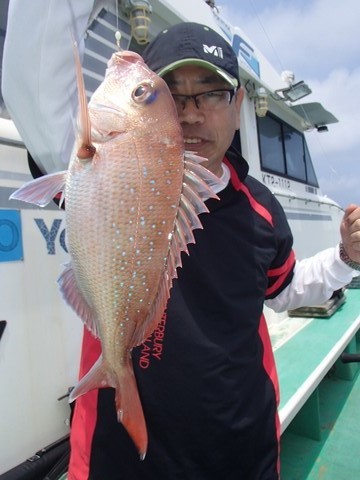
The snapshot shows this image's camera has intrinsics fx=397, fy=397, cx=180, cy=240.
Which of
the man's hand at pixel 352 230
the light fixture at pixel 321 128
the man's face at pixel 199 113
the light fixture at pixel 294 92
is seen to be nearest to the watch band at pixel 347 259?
the man's hand at pixel 352 230

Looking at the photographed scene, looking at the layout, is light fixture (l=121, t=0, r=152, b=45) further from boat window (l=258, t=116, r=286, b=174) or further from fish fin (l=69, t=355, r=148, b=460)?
boat window (l=258, t=116, r=286, b=174)

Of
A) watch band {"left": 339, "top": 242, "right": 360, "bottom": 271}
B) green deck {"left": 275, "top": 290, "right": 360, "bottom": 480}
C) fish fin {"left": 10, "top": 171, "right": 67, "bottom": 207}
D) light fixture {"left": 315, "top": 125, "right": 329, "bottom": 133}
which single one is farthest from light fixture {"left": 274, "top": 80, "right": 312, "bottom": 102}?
fish fin {"left": 10, "top": 171, "right": 67, "bottom": 207}

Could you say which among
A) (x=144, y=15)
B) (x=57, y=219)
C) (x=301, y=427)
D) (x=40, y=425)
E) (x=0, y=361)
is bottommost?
(x=301, y=427)

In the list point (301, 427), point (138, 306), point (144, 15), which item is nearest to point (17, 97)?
point (138, 306)

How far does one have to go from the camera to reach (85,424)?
1376 mm

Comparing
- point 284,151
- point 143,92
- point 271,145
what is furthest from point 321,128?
point 143,92

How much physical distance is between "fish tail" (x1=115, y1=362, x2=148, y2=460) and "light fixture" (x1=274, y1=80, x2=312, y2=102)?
526cm

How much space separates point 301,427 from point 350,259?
2352 mm

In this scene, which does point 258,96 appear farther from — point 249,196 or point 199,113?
point 199,113

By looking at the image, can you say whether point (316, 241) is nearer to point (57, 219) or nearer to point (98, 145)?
point (57, 219)

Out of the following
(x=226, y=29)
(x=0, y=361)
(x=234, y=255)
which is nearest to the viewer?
(x=234, y=255)

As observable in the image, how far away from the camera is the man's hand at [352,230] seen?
1.51 meters

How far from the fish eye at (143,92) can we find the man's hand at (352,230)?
0.92m

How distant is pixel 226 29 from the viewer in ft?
14.7
